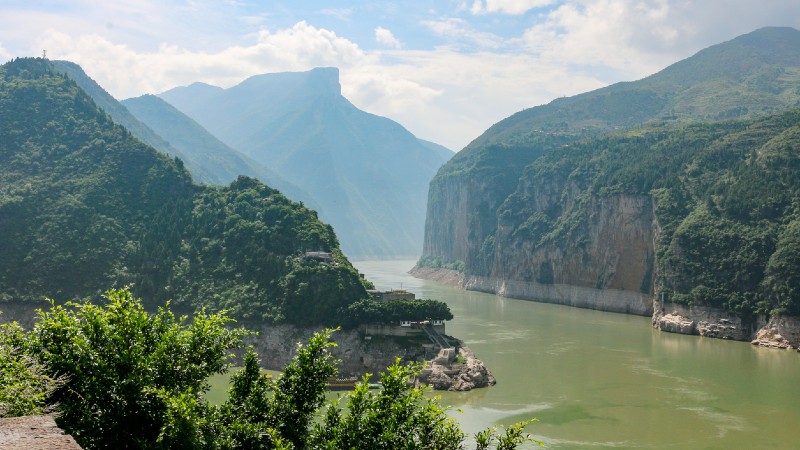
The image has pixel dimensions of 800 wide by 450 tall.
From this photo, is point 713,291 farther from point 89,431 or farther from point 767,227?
point 89,431

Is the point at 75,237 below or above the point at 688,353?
above

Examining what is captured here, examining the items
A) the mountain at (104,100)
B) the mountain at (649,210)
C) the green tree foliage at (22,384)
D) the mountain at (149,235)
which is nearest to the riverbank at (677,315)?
the mountain at (649,210)

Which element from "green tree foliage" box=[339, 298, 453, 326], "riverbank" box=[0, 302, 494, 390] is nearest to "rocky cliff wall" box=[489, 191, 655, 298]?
"green tree foliage" box=[339, 298, 453, 326]

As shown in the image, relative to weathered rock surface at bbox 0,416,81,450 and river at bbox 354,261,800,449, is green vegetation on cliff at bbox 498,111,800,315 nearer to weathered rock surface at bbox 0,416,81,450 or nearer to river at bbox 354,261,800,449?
river at bbox 354,261,800,449

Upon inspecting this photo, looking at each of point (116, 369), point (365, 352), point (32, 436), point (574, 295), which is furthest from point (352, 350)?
point (574, 295)

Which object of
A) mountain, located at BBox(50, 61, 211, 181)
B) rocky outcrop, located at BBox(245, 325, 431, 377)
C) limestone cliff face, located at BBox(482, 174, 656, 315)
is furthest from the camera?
mountain, located at BBox(50, 61, 211, 181)

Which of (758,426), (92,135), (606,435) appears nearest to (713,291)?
(758,426)
